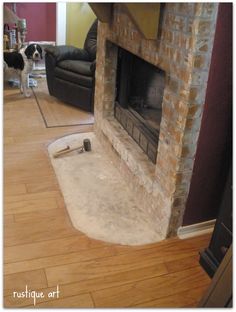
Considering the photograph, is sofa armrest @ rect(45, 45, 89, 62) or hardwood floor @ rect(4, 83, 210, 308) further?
sofa armrest @ rect(45, 45, 89, 62)

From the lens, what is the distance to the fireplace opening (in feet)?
7.51

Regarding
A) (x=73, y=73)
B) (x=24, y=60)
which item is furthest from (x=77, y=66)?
(x=24, y=60)

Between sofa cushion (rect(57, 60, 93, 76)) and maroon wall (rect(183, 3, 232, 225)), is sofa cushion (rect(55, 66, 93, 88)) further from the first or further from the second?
→ maroon wall (rect(183, 3, 232, 225))

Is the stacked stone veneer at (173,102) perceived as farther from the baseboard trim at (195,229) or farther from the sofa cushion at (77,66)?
the sofa cushion at (77,66)

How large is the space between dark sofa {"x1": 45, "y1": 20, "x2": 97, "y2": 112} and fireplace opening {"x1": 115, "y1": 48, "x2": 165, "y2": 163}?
0.90 metres

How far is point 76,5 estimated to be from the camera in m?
4.69

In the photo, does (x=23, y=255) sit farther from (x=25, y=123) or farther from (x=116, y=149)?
(x=25, y=123)

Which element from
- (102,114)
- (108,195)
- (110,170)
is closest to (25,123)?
(102,114)

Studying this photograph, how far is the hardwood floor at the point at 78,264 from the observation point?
1.62m

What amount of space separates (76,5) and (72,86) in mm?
1606

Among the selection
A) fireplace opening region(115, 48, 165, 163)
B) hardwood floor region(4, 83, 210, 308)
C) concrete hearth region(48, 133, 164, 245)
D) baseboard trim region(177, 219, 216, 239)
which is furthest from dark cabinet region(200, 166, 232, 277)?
fireplace opening region(115, 48, 165, 163)

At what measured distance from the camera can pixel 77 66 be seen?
3697 mm

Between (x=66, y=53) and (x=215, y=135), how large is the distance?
8.63ft

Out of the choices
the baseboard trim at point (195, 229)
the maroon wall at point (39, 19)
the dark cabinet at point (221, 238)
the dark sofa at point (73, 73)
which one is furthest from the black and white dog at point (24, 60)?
the dark cabinet at point (221, 238)
